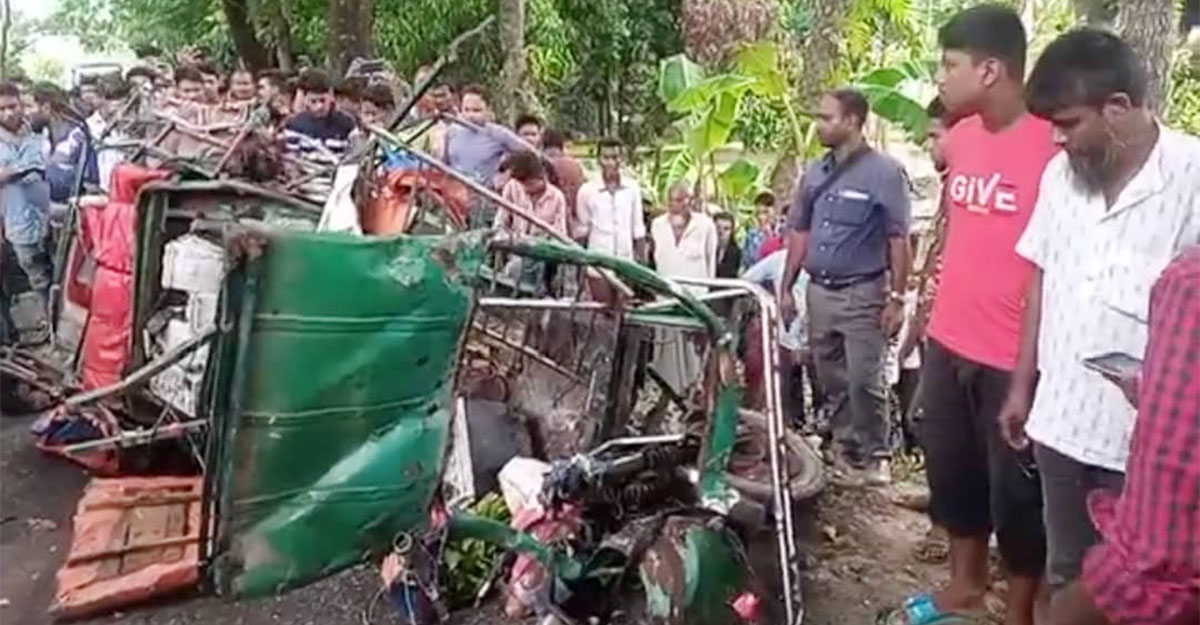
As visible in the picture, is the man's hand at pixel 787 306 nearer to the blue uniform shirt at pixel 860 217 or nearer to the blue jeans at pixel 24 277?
the blue uniform shirt at pixel 860 217

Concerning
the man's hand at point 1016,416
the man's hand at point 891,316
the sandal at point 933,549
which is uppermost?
the man's hand at point 1016,416

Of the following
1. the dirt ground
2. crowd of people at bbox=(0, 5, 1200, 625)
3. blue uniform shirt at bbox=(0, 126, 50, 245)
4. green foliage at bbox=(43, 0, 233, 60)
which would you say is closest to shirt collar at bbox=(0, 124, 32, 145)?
blue uniform shirt at bbox=(0, 126, 50, 245)

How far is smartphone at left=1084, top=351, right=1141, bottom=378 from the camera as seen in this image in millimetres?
2605

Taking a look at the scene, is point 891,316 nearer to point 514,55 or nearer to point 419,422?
point 419,422

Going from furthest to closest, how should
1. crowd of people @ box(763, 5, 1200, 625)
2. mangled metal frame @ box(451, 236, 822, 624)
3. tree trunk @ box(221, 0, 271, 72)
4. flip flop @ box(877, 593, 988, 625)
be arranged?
tree trunk @ box(221, 0, 271, 72)
mangled metal frame @ box(451, 236, 822, 624)
flip flop @ box(877, 593, 988, 625)
crowd of people @ box(763, 5, 1200, 625)

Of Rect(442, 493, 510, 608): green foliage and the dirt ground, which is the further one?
the dirt ground

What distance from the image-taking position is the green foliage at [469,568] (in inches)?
174

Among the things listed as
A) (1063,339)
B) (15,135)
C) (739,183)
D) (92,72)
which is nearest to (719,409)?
(1063,339)

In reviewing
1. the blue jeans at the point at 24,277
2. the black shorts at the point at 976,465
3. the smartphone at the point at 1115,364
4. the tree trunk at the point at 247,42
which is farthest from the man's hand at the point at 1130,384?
the tree trunk at the point at 247,42

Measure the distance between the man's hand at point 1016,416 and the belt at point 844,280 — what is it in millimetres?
2160

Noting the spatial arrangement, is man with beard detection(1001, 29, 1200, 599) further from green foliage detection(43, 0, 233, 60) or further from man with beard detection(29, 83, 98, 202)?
green foliage detection(43, 0, 233, 60)

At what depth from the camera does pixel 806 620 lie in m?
4.53

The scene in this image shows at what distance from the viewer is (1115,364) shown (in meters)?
2.75

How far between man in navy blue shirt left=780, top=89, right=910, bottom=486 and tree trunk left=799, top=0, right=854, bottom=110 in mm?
3585
